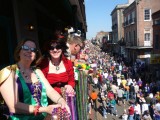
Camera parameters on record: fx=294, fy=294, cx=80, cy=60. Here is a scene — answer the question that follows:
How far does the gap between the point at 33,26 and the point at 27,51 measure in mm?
2584

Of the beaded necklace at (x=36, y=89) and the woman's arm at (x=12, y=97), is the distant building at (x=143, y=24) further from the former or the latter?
the woman's arm at (x=12, y=97)

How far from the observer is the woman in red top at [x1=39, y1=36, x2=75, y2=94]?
3.14m

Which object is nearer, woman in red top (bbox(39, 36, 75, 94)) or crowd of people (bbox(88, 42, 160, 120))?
woman in red top (bbox(39, 36, 75, 94))

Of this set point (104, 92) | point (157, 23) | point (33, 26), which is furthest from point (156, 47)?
point (33, 26)

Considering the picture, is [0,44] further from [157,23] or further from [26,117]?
[157,23]

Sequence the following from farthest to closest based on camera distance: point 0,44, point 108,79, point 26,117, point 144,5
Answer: point 144,5 < point 108,79 < point 0,44 < point 26,117

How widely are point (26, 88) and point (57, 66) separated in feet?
3.07

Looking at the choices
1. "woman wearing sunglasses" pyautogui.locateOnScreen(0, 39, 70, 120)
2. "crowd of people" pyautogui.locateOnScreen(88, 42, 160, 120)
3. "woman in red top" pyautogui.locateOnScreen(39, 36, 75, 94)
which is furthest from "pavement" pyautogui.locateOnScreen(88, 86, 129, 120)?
"woman wearing sunglasses" pyautogui.locateOnScreen(0, 39, 70, 120)

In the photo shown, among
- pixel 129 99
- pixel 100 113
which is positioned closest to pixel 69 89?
pixel 100 113

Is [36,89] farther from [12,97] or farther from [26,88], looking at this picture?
[12,97]

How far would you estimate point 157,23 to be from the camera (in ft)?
96.4

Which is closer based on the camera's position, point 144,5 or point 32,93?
point 32,93

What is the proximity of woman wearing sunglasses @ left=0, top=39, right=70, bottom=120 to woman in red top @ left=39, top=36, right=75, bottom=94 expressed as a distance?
1.52 ft

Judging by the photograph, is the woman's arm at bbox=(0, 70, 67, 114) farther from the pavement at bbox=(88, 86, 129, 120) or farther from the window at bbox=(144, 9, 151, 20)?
the window at bbox=(144, 9, 151, 20)
